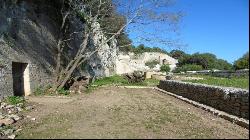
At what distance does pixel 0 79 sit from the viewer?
15.0 m

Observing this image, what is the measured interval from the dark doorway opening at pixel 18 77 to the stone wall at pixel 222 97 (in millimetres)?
6737

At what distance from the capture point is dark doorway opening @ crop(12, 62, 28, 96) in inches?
681

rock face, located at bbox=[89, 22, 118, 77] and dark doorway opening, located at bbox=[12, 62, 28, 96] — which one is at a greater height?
rock face, located at bbox=[89, 22, 118, 77]

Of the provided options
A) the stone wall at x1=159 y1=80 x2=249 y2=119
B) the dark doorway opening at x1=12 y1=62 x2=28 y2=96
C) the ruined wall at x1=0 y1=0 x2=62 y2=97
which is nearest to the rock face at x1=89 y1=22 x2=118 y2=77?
the ruined wall at x1=0 y1=0 x2=62 y2=97

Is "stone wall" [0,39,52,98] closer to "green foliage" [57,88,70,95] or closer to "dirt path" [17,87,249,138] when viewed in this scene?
"green foliage" [57,88,70,95]

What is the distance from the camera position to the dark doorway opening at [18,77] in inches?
681

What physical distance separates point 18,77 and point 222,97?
30.5ft

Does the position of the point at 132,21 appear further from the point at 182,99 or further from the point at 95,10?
the point at 182,99

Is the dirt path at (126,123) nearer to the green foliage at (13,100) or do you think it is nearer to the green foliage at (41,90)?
the green foliage at (13,100)

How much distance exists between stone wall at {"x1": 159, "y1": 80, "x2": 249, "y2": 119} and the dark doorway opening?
265 inches

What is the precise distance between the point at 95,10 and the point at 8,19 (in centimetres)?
609

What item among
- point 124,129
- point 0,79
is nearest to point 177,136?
point 124,129

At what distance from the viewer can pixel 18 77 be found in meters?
17.7

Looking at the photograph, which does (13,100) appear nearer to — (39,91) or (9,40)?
(9,40)
